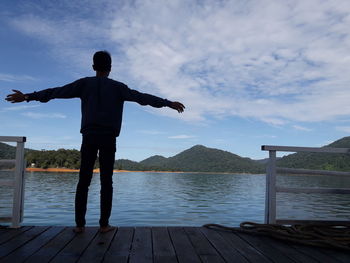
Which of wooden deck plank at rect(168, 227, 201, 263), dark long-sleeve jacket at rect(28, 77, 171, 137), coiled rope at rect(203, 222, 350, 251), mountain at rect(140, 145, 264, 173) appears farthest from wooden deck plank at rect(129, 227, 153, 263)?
mountain at rect(140, 145, 264, 173)

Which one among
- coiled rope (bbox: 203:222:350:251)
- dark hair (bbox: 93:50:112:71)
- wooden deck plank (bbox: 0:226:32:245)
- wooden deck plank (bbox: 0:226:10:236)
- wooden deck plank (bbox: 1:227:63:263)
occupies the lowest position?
wooden deck plank (bbox: 0:226:10:236)

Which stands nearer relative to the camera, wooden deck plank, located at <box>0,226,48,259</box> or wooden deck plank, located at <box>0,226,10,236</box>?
wooden deck plank, located at <box>0,226,48,259</box>

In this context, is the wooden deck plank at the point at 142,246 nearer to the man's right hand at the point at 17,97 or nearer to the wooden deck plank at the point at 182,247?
the wooden deck plank at the point at 182,247

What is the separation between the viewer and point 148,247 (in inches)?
100

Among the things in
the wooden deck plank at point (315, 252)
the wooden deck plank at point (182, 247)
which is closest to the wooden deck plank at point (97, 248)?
the wooden deck plank at point (182, 247)

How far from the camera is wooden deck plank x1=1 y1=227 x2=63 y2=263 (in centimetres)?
220

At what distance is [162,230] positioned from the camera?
325 cm

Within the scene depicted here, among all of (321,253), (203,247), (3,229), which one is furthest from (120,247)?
(321,253)

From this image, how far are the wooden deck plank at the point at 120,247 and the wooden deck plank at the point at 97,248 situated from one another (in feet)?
0.14

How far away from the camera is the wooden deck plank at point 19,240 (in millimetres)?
2391

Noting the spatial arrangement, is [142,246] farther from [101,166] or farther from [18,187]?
[18,187]

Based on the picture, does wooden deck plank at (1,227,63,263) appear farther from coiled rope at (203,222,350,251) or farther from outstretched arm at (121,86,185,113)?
coiled rope at (203,222,350,251)

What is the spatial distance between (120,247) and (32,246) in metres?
0.75

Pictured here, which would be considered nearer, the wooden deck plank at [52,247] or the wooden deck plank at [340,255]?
the wooden deck plank at [52,247]
